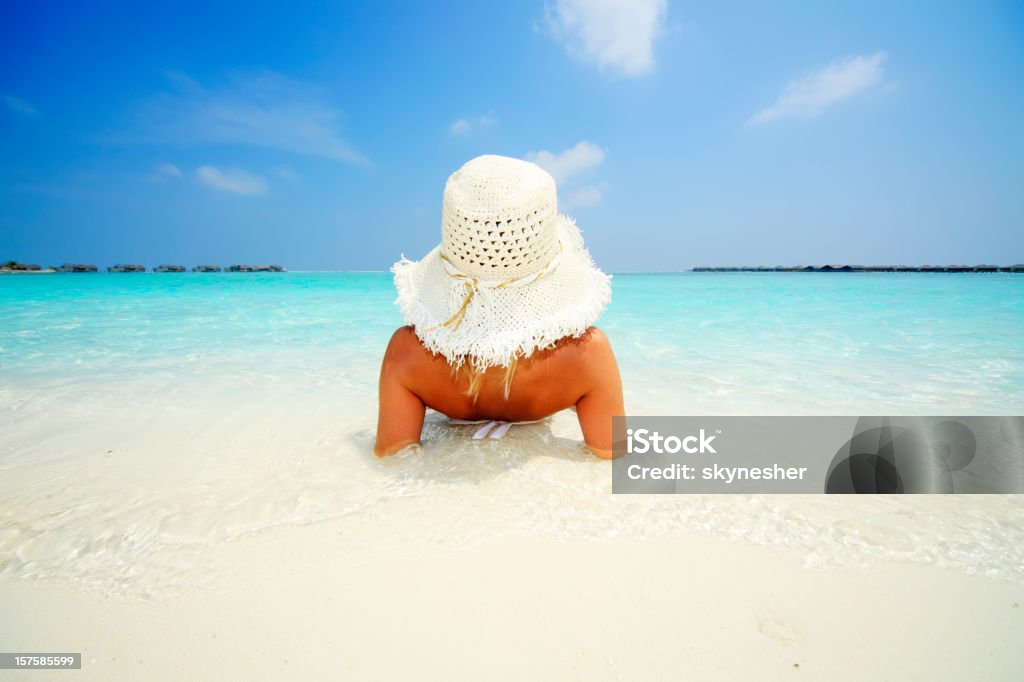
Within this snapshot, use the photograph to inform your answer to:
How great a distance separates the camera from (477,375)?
187 cm

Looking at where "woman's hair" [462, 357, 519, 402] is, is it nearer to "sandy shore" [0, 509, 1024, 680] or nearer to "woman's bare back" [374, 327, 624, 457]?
→ "woman's bare back" [374, 327, 624, 457]

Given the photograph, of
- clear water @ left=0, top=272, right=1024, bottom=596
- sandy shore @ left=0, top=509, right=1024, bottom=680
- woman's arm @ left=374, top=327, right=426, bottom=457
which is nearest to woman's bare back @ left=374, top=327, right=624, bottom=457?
woman's arm @ left=374, top=327, right=426, bottom=457

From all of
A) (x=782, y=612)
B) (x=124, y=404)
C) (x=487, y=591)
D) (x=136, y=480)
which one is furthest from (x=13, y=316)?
(x=782, y=612)

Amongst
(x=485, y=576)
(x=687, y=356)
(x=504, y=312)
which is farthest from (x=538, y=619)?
(x=687, y=356)

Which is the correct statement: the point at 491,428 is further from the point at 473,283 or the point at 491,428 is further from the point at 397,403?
the point at 473,283

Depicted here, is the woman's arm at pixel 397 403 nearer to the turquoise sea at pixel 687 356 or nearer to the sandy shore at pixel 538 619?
the sandy shore at pixel 538 619

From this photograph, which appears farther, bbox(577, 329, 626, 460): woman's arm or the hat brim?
bbox(577, 329, 626, 460): woman's arm

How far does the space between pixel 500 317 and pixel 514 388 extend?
15.0 inches

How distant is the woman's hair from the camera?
183 centimetres

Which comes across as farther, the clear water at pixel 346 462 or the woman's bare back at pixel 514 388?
the woman's bare back at pixel 514 388

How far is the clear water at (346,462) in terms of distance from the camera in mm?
1516

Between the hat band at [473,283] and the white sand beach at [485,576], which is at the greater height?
the hat band at [473,283]

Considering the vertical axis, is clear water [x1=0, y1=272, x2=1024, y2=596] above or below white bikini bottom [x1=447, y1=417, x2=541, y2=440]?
below

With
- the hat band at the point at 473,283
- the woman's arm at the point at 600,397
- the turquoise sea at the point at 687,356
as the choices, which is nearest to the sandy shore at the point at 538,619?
the woman's arm at the point at 600,397
